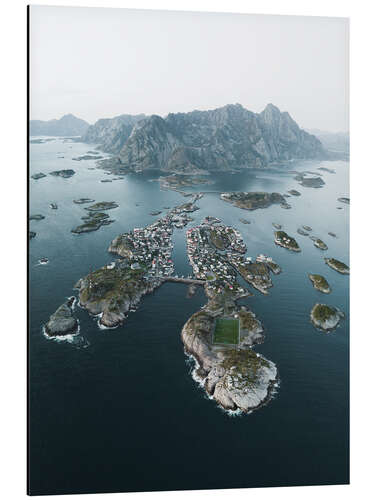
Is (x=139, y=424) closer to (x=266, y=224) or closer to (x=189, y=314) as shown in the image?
(x=189, y=314)

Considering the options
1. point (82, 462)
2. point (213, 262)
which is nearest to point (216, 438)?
point (82, 462)

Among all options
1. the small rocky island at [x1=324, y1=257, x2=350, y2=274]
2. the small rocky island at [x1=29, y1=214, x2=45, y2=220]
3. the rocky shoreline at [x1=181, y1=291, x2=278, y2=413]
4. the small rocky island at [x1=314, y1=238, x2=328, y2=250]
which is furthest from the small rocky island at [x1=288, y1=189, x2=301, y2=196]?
the small rocky island at [x1=29, y1=214, x2=45, y2=220]

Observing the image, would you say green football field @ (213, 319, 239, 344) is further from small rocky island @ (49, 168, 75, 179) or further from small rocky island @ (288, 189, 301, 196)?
small rocky island @ (49, 168, 75, 179)

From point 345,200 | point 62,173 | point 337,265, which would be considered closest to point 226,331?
point 337,265

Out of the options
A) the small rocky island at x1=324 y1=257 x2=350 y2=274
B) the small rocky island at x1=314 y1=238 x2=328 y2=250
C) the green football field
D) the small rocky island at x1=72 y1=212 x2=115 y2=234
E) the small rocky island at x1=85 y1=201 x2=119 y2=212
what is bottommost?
the green football field

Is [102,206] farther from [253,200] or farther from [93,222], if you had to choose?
[253,200]

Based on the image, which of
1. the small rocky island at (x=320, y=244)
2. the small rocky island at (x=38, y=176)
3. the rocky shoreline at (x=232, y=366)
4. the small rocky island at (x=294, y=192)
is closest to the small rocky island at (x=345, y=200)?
the small rocky island at (x=294, y=192)

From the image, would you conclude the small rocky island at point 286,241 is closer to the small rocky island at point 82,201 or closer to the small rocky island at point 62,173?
the small rocky island at point 82,201
